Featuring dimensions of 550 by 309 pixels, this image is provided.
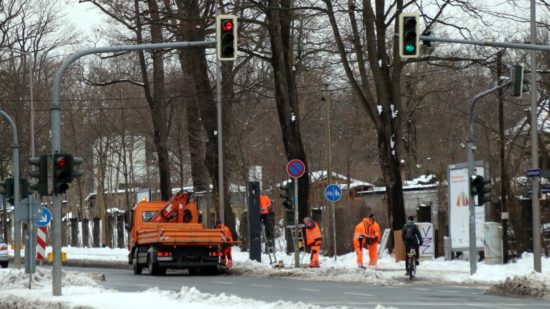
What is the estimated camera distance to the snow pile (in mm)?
23828

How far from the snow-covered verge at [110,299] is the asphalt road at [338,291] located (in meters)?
2.84

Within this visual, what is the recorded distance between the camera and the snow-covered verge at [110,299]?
17.6 m

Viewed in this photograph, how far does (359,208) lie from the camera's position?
4638 centimetres

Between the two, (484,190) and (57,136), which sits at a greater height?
(57,136)

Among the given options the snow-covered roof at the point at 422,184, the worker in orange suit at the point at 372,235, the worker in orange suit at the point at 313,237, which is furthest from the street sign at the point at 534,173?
the snow-covered roof at the point at 422,184

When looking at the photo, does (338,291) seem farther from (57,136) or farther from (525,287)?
(57,136)

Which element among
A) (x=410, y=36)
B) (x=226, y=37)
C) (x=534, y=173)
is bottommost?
(x=534, y=173)

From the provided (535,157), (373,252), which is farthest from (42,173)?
(373,252)

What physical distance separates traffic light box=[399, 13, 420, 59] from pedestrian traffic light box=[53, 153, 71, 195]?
6.98 m

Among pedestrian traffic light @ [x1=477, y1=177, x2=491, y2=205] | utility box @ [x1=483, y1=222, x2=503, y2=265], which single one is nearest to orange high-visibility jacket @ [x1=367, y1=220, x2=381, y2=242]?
utility box @ [x1=483, y1=222, x2=503, y2=265]

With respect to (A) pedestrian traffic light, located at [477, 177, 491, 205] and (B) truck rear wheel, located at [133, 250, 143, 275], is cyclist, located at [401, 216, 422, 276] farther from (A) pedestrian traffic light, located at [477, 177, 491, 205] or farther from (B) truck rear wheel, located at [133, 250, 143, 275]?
(B) truck rear wheel, located at [133, 250, 143, 275]

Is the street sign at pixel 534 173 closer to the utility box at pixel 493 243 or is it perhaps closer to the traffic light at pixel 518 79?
the traffic light at pixel 518 79

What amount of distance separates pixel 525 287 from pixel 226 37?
8.45 meters

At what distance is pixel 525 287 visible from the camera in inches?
958
